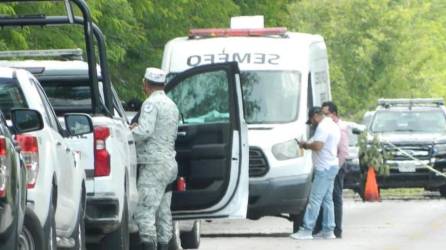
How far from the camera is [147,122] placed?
50.9 feet

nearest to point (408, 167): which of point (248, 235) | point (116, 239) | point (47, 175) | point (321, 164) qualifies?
point (248, 235)

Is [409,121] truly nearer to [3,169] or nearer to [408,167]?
[408,167]

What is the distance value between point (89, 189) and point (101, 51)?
6.94 feet

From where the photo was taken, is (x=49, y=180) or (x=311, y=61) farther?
(x=311, y=61)

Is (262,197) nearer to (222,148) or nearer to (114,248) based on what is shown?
(222,148)

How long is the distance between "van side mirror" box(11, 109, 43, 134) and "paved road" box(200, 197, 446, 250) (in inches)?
346

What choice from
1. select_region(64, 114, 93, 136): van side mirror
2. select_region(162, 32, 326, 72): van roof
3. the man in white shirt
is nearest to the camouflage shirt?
select_region(64, 114, 93, 136): van side mirror

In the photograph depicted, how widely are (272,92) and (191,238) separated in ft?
12.6

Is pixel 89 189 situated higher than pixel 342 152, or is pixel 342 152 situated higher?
pixel 89 189

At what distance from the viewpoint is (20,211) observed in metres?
9.82

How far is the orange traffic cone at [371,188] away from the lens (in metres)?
33.6

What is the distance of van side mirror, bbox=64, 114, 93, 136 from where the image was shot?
1268 centimetres

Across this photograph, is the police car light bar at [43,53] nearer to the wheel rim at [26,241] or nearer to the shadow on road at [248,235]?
the shadow on road at [248,235]

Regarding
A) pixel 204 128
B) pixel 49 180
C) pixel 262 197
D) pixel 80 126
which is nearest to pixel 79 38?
pixel 262 197
